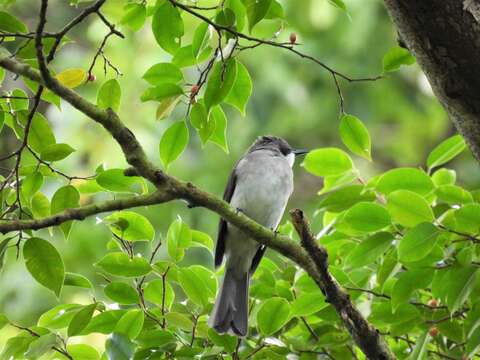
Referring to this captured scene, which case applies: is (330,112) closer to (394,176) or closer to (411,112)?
(411,112)

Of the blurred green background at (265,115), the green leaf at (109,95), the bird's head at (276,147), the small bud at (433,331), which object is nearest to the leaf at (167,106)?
the green leaf at (109,95)

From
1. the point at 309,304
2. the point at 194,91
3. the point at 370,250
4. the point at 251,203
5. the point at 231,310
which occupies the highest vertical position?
the point at 251,203

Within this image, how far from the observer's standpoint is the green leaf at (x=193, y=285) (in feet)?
8.27

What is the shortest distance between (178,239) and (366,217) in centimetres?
57

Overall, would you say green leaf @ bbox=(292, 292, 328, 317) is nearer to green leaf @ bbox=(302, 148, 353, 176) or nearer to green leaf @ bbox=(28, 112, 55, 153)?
green leaf @ bbox=(302, 148, 353, 176)

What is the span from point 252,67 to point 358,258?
24.4ft

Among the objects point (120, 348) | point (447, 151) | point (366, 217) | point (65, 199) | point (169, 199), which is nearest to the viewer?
point (169, 199)

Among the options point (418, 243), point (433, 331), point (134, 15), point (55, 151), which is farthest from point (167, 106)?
point (433, 331)

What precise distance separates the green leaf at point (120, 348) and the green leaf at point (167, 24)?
0.87 metres

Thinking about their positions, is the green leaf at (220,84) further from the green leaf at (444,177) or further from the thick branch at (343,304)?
the green leaf at (444,177)

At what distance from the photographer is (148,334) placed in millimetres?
2395

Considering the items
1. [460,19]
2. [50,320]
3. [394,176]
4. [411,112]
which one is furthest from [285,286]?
[411,112]

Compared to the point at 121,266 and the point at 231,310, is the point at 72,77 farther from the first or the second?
the point at 231,310

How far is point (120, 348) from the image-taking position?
2.38 meters
